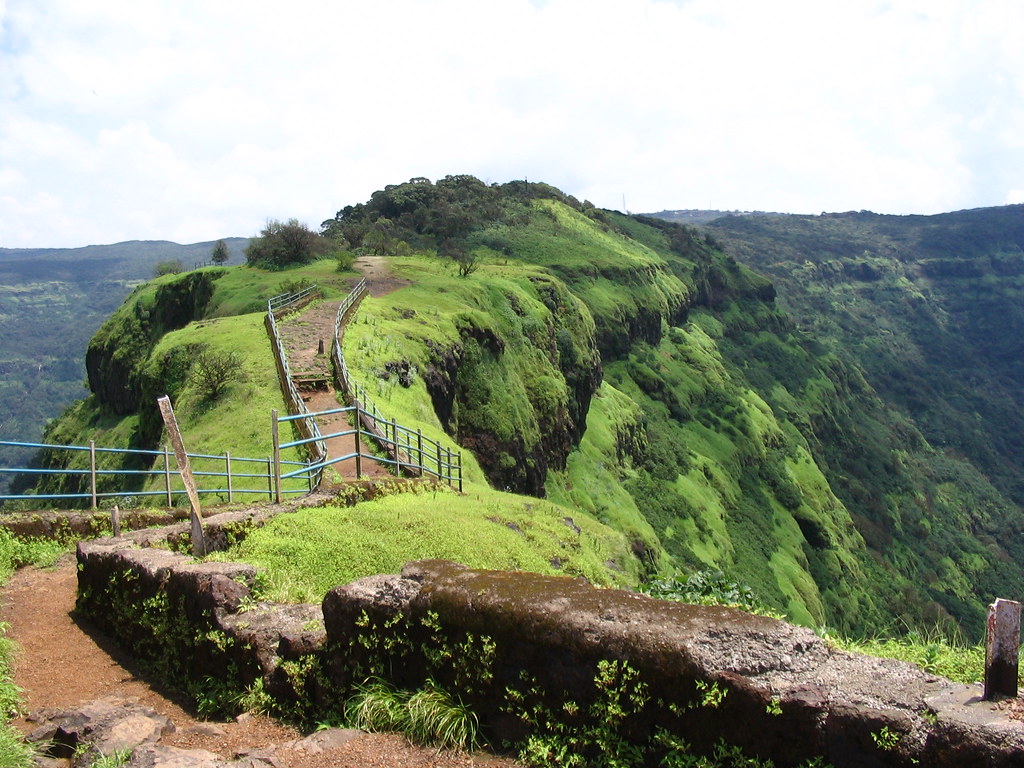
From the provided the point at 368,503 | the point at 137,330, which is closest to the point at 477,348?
the point at 368,503

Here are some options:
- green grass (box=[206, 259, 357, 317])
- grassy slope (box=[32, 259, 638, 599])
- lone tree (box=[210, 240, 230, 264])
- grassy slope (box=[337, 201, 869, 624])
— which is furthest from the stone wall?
lone tree (box=[210, 240, 230, 264])

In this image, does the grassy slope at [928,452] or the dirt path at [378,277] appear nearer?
the dirt path at [378,277]

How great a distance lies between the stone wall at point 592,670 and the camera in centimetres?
467

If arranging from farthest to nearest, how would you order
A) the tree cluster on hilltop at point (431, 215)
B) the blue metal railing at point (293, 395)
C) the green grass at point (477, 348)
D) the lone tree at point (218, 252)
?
the lone tree at point (218, 252)
the tree cluster on hilltop at point (431, 215)
the green grass at point (477, 348)
the blue metal railing at point (293, 395)

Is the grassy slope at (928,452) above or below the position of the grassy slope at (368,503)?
below

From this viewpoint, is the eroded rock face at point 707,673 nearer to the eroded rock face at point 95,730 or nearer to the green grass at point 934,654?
the green grass at point 934,654

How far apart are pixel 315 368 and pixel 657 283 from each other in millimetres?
75719

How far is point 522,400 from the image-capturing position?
39.9 m

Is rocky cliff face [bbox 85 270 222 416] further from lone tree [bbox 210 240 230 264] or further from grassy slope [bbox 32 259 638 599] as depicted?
lone tree [bbox 210 240 230 264]

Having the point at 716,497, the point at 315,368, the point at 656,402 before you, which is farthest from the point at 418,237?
the point at 315,368

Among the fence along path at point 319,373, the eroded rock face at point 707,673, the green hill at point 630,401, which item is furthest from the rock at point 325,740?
the fence along path at point 319,373

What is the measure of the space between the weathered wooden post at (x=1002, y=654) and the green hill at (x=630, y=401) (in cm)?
741

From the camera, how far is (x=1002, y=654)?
4586 millimetres

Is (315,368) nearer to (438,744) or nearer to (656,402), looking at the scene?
(438,744)
